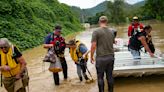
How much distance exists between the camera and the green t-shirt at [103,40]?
7701 mm

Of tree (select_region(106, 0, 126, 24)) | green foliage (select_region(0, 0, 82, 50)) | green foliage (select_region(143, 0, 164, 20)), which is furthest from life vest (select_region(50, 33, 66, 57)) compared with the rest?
tree (select_region(106, 0, 126, 24))

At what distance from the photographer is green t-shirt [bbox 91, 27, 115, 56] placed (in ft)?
25.3

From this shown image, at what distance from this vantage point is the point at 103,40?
25.4 ft

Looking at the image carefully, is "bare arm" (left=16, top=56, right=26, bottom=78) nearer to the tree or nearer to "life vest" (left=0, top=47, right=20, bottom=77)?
"life vest" (left=0, top=47, right=20, bottom=77)

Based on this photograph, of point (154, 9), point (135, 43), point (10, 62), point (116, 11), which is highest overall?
point (10, 62)

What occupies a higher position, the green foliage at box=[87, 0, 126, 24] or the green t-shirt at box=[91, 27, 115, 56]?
the green t-shirt at box=[91, 27, 115, 56]

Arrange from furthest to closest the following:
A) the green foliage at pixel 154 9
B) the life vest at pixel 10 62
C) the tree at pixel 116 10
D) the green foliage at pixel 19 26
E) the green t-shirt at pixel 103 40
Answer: the tree at pixel 116 10 → the green foliage at pixel 154 9 → the green foliage at pixel 19 26 → the green t-shirt at pixel 103 40 → the life vest at pixel 10 62

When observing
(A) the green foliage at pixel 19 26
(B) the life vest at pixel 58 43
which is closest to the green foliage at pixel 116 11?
(A) the green foliage at pixel 19 26

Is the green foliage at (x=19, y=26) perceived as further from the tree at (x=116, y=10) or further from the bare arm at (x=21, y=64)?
the tree at (x=116, y=10)

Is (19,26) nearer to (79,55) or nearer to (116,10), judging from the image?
(79,55)

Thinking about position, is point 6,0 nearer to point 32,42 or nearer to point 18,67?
point 32,42

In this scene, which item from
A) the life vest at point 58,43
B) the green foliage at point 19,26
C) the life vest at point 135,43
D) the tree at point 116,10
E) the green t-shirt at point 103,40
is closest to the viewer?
the green t-shirt at point 103,40

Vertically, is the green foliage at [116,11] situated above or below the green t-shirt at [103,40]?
below

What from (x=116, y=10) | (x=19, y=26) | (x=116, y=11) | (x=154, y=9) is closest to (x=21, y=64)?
(x=19, y=26)
